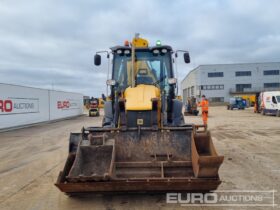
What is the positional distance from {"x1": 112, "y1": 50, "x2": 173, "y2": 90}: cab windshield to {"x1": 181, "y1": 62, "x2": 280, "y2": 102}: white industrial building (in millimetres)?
62064

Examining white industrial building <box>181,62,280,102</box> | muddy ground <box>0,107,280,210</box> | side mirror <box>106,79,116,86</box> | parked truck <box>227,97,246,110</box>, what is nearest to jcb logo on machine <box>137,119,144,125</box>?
muddy ground <box>0,107,280,210</box>

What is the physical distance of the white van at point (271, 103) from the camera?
2720cm

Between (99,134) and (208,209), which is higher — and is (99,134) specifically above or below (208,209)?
above

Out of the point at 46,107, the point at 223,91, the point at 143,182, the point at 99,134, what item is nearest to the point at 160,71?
the point at 99,134

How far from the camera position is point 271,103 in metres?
28.1

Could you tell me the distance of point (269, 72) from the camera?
6894 centimetres

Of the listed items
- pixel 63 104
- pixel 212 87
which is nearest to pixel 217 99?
pixel 212 87

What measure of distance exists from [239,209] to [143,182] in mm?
1474

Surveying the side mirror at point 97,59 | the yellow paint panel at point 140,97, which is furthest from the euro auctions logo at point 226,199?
the side mirror at point 97,59

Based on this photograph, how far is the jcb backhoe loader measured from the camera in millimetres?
4410

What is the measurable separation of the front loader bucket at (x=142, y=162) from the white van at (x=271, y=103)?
24.6 m

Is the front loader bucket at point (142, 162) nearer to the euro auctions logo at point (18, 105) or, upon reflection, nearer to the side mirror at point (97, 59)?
the side mirror at point (97, 59)

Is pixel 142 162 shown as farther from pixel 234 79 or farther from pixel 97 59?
pixel 234 79

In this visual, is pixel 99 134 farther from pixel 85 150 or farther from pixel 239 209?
pixel 239 209
